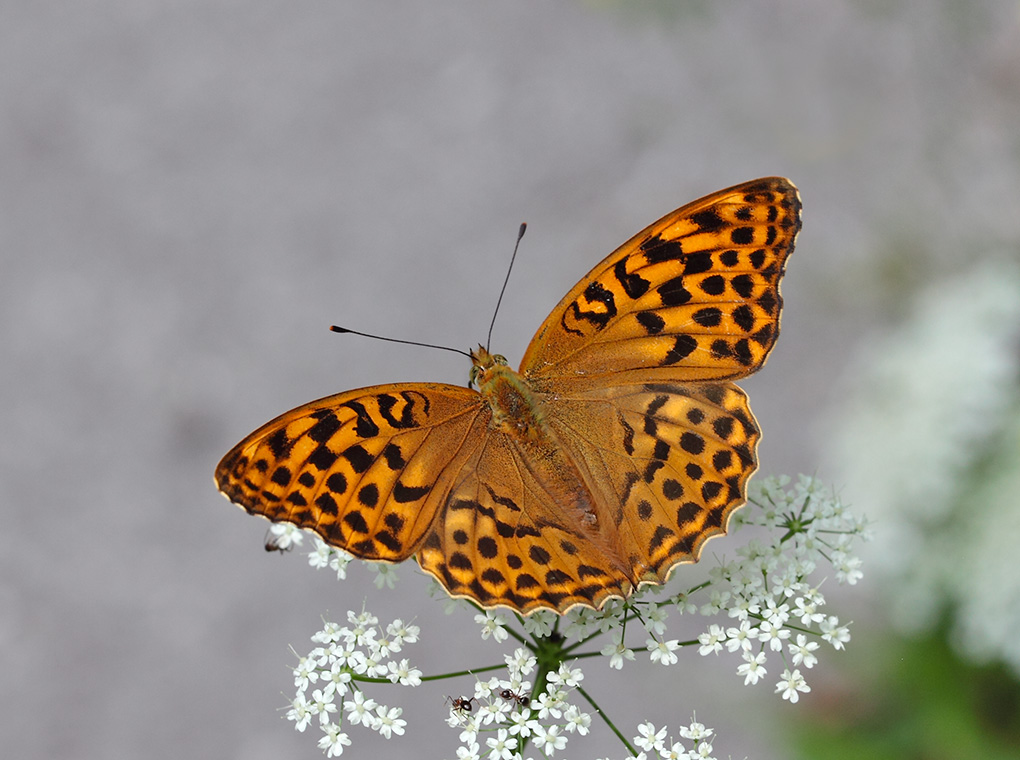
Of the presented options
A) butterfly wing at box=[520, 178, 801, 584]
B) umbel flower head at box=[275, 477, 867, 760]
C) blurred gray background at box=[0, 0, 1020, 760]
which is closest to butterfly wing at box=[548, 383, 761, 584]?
butterfly wing at box=[520, 178, 801, 584]

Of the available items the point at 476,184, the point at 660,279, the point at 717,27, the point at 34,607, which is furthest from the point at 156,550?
the point at 717,27

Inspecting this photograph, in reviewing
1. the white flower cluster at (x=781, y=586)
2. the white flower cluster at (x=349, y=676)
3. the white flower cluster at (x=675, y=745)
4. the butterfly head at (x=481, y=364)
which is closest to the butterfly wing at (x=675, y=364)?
the butterfly head at (x=481, y=364)

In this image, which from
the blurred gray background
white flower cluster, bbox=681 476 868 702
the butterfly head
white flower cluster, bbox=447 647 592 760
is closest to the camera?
white flower cluster, bbox=447 647 592 760

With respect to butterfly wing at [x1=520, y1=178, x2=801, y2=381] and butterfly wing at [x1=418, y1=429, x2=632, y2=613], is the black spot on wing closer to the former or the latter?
butterfly wing at [x1=520, y1=178, x2=801, y2=381]

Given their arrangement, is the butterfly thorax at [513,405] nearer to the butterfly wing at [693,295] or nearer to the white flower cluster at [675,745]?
the butterfly wing at [693,295]

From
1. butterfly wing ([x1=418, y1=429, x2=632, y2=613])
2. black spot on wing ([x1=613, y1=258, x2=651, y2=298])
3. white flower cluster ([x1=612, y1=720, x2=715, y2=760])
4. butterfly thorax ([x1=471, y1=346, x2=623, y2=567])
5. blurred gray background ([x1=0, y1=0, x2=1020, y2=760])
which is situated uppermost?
blurred gray background ([x1=0, y1=0, x2=1020, y2=760])

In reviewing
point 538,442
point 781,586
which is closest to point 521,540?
point 538,442
